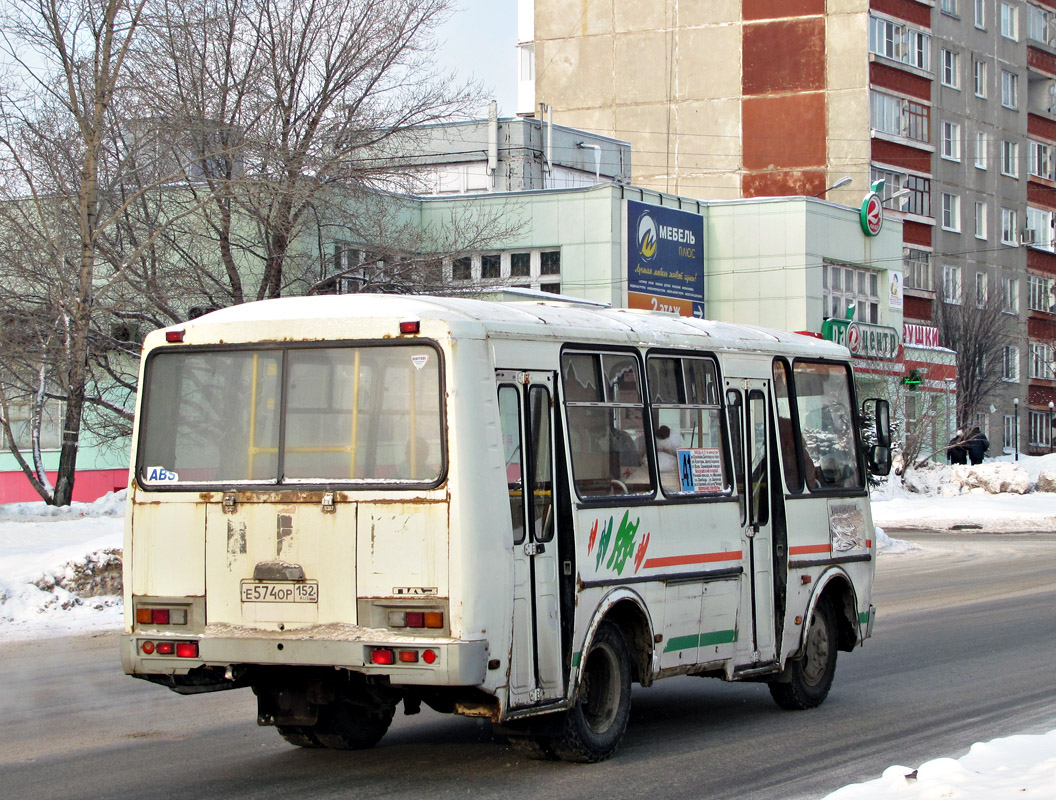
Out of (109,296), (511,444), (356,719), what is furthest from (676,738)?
(109,296)

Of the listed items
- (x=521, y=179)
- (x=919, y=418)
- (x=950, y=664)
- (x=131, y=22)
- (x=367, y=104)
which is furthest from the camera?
(x=521, y=179)

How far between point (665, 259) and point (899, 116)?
23313mm

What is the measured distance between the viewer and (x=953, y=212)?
71.4m

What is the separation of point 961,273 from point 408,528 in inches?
2629

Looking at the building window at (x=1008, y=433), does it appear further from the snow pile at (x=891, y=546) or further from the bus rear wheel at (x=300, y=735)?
the bus rear wheel at (x=300, y=735)

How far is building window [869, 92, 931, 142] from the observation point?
65.4 m

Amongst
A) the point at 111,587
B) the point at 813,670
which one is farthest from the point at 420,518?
the point at 111,587

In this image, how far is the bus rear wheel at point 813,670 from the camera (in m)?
10.7

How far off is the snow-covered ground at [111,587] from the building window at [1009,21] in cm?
4062

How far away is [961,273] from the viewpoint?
233 feet

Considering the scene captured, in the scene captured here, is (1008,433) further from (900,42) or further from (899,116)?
(900,42)

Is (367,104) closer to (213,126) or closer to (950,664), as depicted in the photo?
(213,126)

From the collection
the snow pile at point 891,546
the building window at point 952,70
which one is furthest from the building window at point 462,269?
the building window at point 952,70

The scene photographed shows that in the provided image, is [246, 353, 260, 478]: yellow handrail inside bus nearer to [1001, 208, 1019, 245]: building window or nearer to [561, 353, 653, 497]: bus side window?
[561, 353, 653, 497]: bus side window
